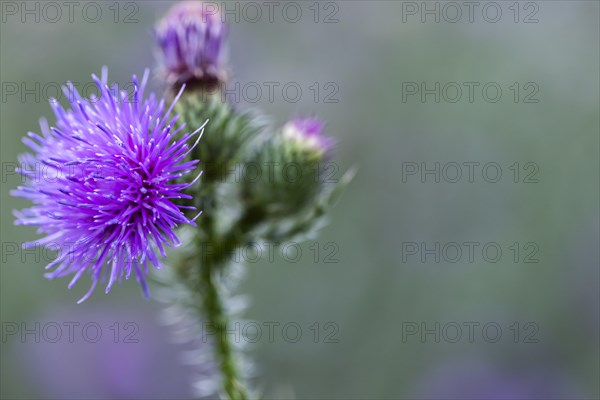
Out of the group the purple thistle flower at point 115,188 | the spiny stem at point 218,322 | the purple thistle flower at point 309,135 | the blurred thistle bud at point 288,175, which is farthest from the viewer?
the purple thistle flower at point 309,135

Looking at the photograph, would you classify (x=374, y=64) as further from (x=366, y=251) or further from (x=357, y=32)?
(x=366, y=251)

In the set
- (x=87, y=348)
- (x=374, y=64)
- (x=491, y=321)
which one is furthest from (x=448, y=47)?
(x=87, y=348)

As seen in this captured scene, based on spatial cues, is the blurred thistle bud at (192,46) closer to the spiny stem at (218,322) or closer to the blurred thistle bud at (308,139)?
the blurred thistle bud at (308,139)

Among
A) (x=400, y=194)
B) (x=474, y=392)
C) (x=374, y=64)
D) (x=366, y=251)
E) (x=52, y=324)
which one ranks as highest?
(x=374, y=64)

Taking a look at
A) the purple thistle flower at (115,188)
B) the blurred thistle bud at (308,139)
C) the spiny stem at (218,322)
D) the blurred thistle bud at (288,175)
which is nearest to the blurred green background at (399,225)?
the spiny stem at (218,322)

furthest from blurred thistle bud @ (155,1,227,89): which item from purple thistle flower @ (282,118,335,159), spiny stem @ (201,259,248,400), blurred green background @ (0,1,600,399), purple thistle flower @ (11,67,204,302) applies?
blurred green background @ (0,1,600,399)

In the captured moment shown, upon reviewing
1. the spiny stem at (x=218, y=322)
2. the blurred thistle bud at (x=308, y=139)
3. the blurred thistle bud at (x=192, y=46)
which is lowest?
the spiny stem at (x=218, y=322)

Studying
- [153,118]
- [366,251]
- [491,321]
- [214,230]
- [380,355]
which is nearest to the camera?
[153,118]

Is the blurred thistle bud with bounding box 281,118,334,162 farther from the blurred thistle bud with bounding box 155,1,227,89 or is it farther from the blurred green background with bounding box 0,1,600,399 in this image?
the blurred green background with bounding box 0,1,600,399
